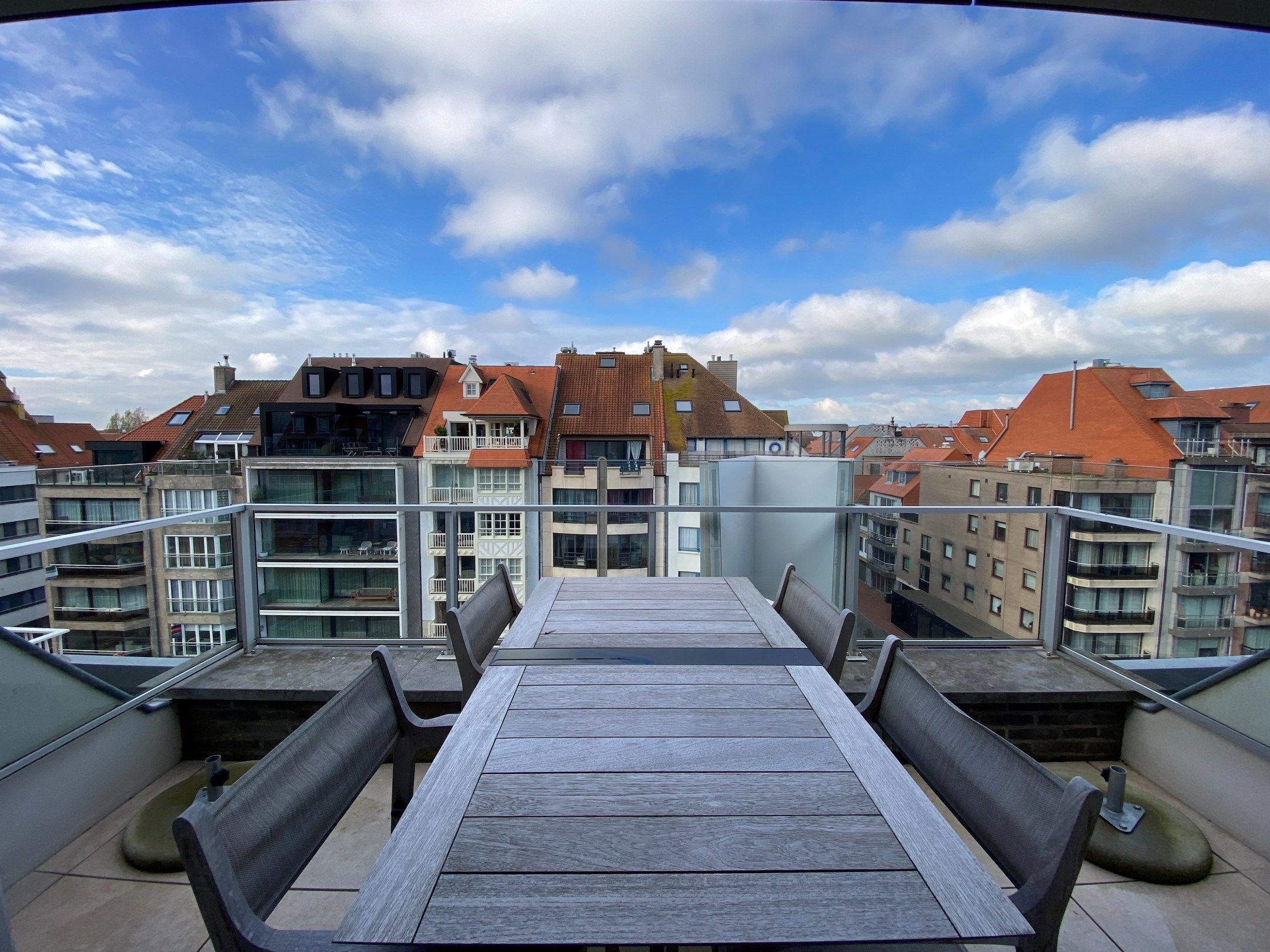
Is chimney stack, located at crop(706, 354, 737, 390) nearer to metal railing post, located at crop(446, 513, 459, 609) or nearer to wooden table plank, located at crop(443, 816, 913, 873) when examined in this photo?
metal railing post, located at crop(446, 513, 459, 609)

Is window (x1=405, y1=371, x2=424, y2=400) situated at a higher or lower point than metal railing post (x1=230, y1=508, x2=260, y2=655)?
higher

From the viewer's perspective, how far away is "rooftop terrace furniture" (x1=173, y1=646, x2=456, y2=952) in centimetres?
71

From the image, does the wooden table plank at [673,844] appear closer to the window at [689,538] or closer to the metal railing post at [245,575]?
the window at [689,538]

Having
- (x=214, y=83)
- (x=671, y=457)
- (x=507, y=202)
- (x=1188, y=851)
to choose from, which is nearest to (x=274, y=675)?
(x=671, y=457)

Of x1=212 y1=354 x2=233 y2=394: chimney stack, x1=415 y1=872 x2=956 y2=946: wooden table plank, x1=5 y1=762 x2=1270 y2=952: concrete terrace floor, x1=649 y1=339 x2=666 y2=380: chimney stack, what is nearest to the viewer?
x1=415 y1=872 x2=956 y2=946: wooden table plank

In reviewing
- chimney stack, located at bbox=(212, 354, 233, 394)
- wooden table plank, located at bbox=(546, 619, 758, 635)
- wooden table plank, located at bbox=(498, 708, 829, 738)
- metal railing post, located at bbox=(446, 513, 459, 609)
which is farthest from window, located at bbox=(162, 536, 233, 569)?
chimney stack, located at bbox=(212, 354, 233, 394)

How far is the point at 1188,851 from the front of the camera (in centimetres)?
183

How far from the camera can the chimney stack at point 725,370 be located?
20.3m

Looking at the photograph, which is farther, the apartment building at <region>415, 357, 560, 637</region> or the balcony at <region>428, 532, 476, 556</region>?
the balcony at <region>428, 532, 476, 556</region>

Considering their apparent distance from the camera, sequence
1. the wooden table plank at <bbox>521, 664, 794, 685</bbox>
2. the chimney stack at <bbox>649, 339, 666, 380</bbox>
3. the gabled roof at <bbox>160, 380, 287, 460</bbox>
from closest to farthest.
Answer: the wooden table plank at <bbox>521, 664, 794, 685</bbox> → the gabled roof at <bbox>160, 380, 287, 460</bbox> → the chimney stack at <bbox>649, 339, 666, 380</bbox>

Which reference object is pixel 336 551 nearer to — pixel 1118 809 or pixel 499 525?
pixel 499 525

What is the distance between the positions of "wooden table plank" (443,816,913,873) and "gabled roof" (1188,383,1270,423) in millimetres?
9497

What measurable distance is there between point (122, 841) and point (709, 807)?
7.09 ft

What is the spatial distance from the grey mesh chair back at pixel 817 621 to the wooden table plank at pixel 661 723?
1.28 ft
